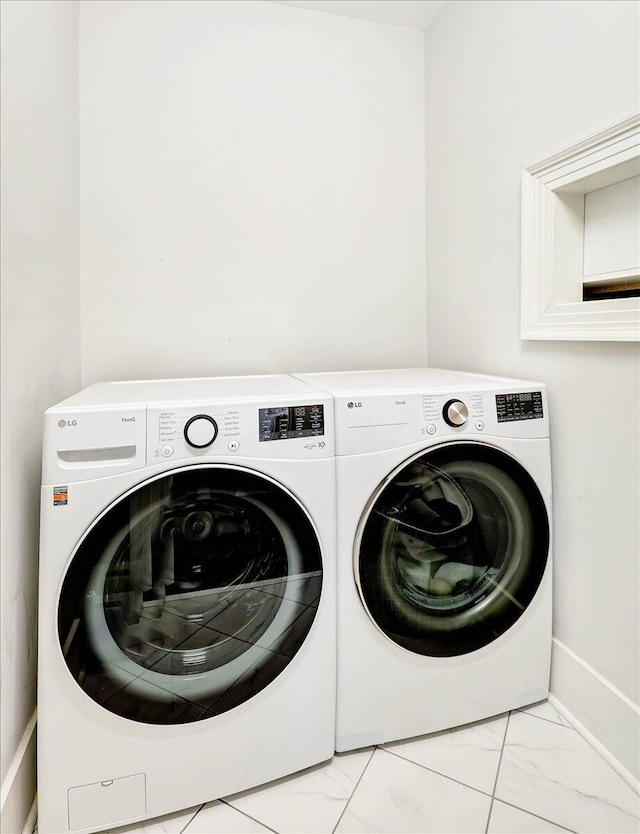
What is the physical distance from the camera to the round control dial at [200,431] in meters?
1.15

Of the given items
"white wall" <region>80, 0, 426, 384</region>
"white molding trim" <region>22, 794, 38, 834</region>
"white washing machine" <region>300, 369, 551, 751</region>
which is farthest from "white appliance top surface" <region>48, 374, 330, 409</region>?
A: "white molding trim" <region>22, 794, 38, 834</region>

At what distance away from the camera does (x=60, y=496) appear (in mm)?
1083

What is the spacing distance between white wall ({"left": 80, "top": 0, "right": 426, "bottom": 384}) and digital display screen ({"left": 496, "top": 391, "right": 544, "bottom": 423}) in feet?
2.68

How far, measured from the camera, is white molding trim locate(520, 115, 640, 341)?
4.33 feet

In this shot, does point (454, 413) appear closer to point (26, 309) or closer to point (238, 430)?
point (238, 430)

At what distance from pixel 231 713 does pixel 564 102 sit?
1.80 meters

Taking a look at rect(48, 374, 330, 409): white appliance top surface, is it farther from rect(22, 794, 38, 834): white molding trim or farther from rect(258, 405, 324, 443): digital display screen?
rect(22, 794, 38, 834): white molding trim

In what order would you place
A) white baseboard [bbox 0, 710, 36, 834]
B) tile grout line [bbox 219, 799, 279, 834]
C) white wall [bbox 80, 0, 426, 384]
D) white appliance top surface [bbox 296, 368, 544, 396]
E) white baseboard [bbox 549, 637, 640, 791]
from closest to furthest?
white baseboard [bbox 0, 710, 36, 834]
tile grout line [bbox 219, 799, 279, 834]
white baseboard [bbox 549, 637, 640, 791]
white appliance top surface [bbox 296, 368, 544, 396]
white wall [bbox 80, 0, 426, 384]

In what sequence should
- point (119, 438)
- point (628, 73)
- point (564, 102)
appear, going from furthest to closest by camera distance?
point (564, 102)
point (628, 73)
point (119, 438)

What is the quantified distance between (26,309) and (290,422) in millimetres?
668

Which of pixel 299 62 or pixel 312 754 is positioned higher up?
pixel 299 62

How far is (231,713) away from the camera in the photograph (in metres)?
1.22

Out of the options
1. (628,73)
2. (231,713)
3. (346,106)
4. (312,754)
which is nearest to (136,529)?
(231,713)

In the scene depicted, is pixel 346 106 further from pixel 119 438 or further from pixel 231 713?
pixel 231 713
